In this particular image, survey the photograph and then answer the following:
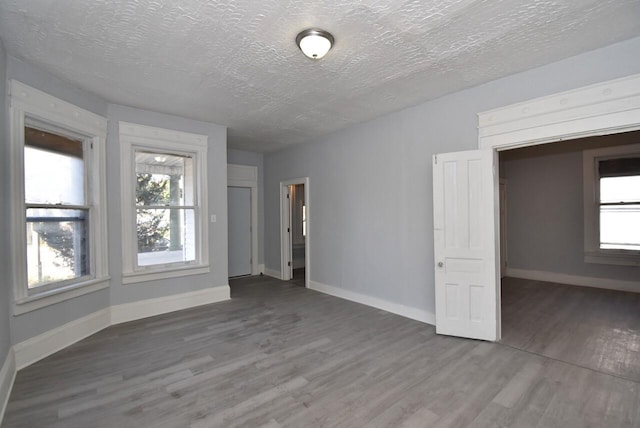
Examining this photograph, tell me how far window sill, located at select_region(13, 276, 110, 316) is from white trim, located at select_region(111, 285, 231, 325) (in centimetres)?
43

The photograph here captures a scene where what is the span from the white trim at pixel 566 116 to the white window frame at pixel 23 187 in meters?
4.51

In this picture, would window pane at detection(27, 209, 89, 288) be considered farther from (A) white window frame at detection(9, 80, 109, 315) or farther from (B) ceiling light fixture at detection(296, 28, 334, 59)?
(B) ceiling light fixture at detection(296, 28, 334, 59)

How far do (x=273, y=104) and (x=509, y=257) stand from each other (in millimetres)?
5876

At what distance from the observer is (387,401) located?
7.18 ft

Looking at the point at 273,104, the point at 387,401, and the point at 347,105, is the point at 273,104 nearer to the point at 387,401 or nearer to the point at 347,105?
the point at 347,105

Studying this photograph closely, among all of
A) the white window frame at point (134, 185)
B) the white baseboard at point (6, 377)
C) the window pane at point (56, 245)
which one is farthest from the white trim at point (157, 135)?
the white baseboard at point (6, 377)

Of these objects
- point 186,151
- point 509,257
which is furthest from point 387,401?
point 509,257

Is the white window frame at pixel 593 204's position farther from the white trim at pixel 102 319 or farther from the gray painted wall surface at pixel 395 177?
the white trim at pixel 102 319

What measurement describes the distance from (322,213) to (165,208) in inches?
100

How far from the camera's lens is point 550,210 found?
580cm

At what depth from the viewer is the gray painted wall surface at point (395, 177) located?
284 cm

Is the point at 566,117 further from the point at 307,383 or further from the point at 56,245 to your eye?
the point at 56,245

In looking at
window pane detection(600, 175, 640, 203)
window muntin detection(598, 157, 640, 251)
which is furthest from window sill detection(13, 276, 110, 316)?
window pane detection(600, 175, 640, 203)

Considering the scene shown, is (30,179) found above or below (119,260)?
above
